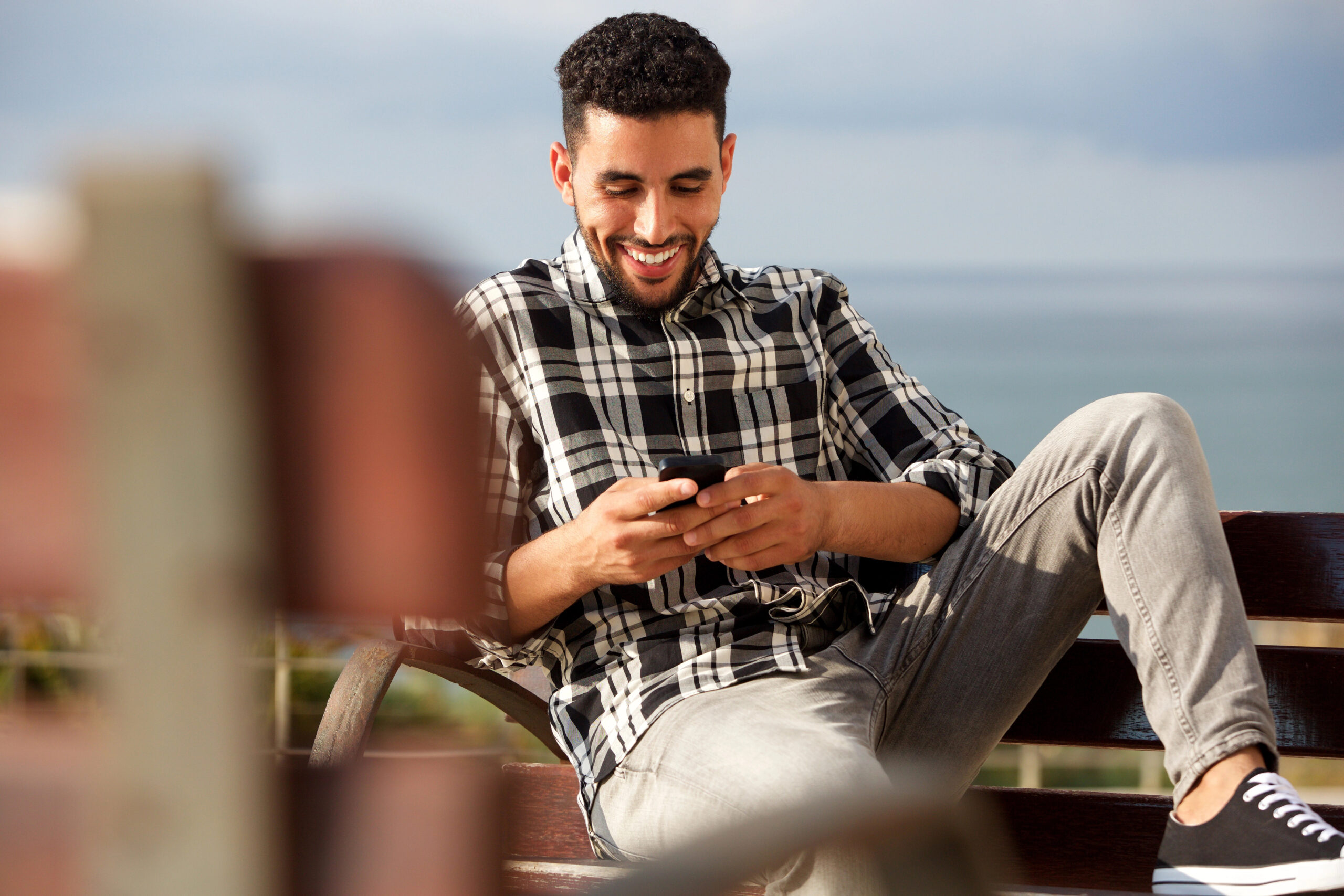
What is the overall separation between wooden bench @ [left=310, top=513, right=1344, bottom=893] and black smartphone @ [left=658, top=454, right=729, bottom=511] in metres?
0.56

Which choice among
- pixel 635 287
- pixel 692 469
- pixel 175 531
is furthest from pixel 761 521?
pixel 175 531

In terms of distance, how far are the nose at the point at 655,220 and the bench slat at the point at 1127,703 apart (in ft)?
3.57

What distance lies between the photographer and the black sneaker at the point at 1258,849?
140cm

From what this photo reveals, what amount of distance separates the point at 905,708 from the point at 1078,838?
0.49 metres

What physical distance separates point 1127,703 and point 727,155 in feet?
4.32

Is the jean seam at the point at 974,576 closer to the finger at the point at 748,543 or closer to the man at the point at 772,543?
the man at the point at 772,543

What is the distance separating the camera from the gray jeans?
1523 millimetres

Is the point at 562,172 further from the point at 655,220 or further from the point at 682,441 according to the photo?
the point at 682,441

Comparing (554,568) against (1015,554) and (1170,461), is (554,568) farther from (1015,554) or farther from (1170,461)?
(1170,461)

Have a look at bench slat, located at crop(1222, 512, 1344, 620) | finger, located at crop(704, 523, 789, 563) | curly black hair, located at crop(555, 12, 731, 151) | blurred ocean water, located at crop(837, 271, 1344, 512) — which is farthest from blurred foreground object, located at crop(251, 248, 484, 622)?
blurred ocean water, located at crop(837, 271, 1344, 512)

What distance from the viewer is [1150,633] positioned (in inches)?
64.6

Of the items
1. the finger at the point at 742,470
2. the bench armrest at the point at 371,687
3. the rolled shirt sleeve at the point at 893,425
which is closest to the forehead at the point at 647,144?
the rolled shirt sleeve at the point at 893,425

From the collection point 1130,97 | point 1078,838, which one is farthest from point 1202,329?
point 1078,838

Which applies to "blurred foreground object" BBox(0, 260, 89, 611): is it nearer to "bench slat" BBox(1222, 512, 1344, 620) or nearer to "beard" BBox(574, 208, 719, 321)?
"beard" BBox(574, 208, 719, 321)
